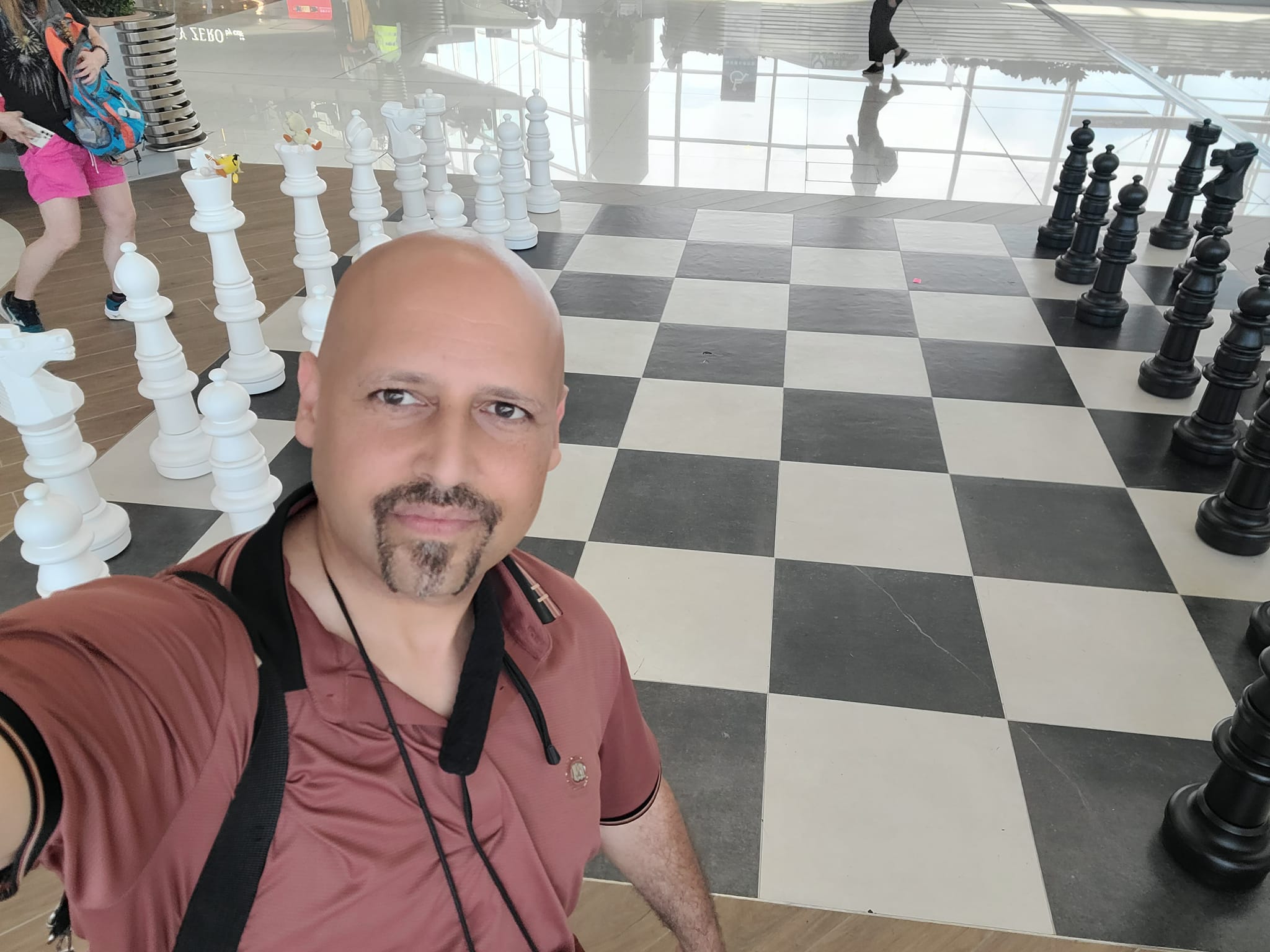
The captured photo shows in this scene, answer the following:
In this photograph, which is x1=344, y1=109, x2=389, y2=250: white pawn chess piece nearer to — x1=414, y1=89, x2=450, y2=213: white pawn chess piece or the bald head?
x1=414, y1=89, x2=450, y2=213: white pawn chess piece

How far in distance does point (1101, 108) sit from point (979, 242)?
330 cm

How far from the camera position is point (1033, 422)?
7.82ft

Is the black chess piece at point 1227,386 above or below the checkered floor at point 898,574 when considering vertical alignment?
above

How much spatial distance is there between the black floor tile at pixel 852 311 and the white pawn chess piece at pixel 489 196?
0.98m

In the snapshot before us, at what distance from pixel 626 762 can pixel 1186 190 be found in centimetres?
327

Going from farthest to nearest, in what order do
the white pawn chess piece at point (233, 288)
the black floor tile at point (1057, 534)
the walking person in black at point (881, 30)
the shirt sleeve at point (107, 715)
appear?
the walking person in black at point (881, 30), the white pawn chess piece at point (233, 288), the black floor tile at point (1057, 534), the shirt sleeve at point (107, 715)

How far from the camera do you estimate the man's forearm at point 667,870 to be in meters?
1.01

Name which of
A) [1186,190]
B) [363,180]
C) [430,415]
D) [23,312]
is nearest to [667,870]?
[430,415]

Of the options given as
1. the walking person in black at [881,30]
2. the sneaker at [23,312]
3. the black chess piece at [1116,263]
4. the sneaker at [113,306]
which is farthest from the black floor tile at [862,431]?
the walking person in black at [881,30]

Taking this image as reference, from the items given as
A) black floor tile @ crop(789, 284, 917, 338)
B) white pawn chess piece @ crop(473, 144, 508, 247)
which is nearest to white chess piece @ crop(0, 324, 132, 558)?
white pawn chess piece @ crop(473, 144, 508, 247)

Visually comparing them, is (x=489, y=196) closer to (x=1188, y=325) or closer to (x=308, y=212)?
(x=308, y=212)

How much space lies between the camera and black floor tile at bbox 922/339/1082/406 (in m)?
2.50

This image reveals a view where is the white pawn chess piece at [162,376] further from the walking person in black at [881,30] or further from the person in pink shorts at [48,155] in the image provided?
the walking person in black at [881,30]

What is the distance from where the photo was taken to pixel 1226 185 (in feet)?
9.43
